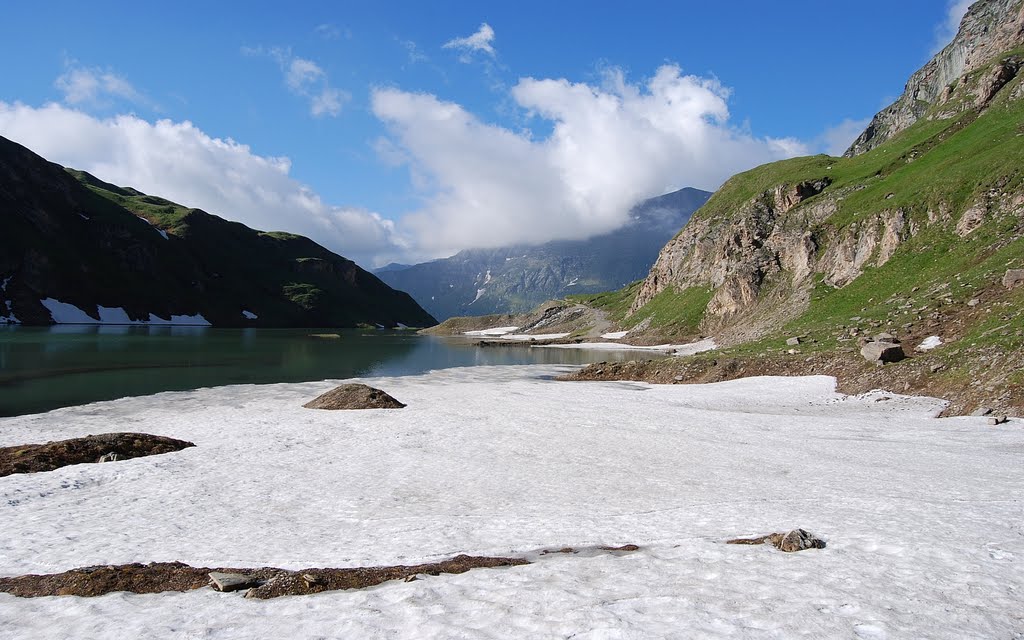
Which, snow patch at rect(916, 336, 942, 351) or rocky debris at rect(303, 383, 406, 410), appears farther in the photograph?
snow patch at rect(916, 336, 942, 351)

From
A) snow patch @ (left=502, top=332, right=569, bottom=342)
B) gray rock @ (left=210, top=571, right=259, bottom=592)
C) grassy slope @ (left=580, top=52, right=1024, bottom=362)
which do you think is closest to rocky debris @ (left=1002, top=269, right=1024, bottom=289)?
grassy slope @ (left=580, top=52, right=1024, bottom=362)

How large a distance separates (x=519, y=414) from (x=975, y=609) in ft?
77.0

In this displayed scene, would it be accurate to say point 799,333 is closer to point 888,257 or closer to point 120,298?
point 888,257

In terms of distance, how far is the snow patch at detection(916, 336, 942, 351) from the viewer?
111ft

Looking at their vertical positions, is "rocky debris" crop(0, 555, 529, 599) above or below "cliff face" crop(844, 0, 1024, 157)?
below

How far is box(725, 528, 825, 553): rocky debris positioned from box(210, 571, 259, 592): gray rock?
29.2 ft

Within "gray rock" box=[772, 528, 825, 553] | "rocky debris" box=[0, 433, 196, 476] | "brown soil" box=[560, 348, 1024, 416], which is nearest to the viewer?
"gray rock" box=[772, 528, 825, 553]

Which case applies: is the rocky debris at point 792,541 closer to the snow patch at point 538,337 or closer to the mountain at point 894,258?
the mountain at point 894,258

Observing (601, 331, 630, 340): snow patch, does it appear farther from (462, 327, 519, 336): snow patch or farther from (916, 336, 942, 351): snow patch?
(916, 336, 942, 351): snow patch

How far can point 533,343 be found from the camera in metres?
124

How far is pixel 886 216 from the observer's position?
60438 mm

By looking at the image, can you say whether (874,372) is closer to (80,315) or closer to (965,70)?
(965,70)

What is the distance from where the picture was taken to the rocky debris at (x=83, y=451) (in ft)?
61.2

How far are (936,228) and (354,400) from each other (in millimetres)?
54993
